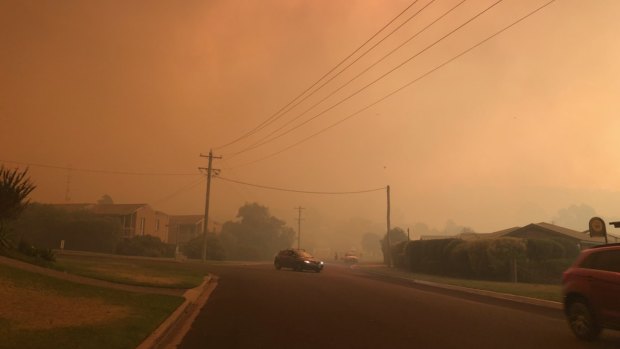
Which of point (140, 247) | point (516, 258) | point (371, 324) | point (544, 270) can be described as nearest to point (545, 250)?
point (544, 270)

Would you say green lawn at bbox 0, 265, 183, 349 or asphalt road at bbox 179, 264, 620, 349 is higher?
green lawn at bbox 0, 265, 183, 349

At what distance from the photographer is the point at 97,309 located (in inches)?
427

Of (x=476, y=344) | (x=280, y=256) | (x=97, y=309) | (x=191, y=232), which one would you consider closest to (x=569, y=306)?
(x=476, y=344)

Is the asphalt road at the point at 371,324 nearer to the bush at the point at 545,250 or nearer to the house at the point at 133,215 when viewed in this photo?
the bush at the point at 545,250

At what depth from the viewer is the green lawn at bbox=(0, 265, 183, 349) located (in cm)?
770

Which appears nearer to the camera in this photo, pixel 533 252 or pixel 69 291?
pixel 69 291

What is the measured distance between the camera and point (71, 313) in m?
9.99

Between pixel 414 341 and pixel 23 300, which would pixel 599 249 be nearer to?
pixel 414 341

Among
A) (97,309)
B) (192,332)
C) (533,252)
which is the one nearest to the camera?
(192,332)

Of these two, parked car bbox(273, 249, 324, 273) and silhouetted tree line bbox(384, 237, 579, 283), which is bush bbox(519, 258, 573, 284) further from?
parked car bbox(273, 249, 324, 273)

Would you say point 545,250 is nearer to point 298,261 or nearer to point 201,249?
point 298,261

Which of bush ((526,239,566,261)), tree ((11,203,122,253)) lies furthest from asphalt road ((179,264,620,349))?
tree ((11,203,122,253))

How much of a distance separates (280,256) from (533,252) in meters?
17.1

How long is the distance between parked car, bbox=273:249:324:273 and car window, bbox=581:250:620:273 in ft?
79.7
